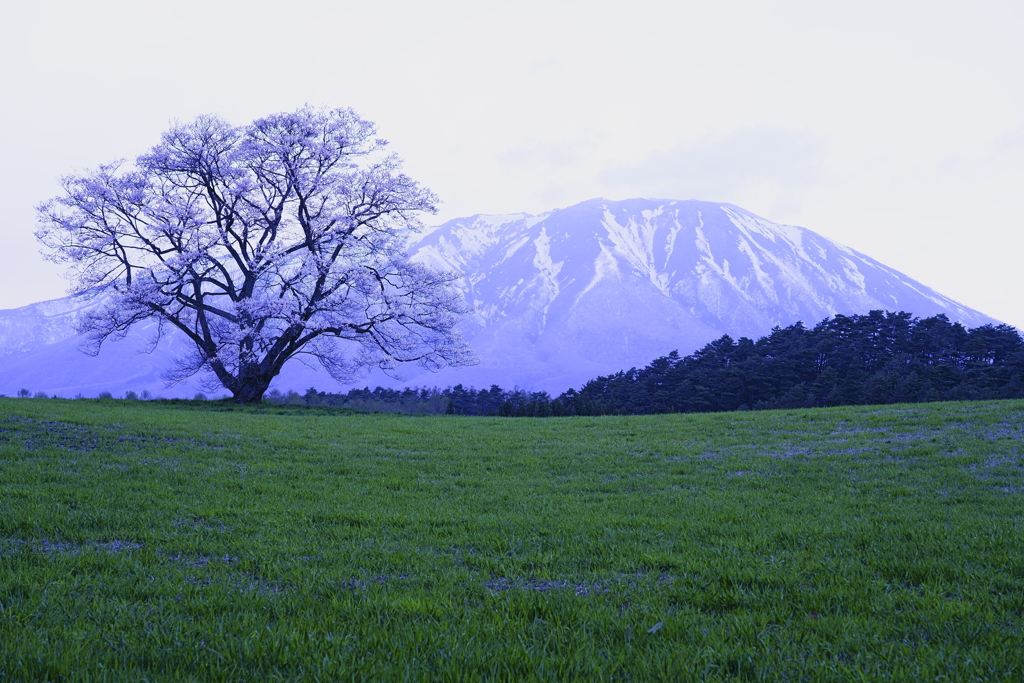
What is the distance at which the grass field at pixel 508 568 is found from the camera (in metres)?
3.96

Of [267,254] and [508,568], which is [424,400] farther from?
[508,568]

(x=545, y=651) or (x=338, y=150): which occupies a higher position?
(x=338, y=150)

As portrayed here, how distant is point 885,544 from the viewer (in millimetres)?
6969

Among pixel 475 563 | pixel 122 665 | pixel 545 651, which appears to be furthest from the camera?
pixel 475 563

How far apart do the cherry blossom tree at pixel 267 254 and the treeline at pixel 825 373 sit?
12362 millimetres

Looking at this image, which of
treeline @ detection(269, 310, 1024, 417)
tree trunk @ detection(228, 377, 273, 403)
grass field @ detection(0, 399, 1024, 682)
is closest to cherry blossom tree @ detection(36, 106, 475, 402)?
tree trunk @ detection(228, 377, 273, 403)

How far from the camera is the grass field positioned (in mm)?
3965

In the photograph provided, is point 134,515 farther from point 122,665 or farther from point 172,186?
point 172,186

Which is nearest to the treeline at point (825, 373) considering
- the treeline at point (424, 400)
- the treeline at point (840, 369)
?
the treeline at point (840, 369)

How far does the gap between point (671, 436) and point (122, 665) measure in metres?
17.6

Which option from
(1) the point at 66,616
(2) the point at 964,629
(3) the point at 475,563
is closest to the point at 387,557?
(3) the point at 475,563

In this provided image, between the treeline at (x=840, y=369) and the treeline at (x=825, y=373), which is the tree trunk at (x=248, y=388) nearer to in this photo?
the treeline at (x=825, y=373)

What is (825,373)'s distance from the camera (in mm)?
57281

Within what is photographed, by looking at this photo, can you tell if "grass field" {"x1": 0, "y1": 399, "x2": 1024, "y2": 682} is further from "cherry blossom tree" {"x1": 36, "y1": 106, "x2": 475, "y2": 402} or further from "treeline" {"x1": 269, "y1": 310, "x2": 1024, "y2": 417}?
"treeline" {"x1": 269, "y1": 310, "x2": 1024, "y2": 417}
